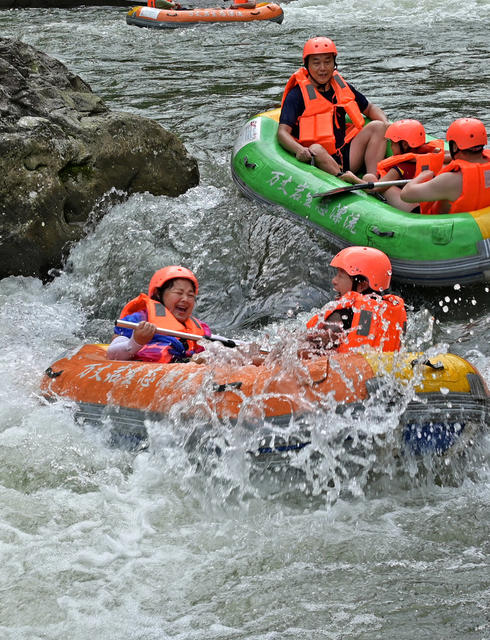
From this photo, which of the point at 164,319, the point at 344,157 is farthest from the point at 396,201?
the point at 164,319

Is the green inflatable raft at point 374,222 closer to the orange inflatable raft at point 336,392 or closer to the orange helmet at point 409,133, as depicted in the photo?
the orange helmet at point 409,133

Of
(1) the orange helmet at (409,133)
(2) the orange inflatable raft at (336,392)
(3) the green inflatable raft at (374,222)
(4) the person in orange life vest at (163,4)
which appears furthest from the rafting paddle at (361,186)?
(4) the person in orange life vest at (163,4)

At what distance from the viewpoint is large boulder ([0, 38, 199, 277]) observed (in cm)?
676

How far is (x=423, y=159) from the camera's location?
277 inches

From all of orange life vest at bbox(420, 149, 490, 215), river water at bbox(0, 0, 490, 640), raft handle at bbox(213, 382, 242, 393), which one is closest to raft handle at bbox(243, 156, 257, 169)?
river water at bbox(0, 0, 490, 640)

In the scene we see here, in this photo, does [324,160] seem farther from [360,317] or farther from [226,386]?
[226,386]

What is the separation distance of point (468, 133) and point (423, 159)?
2.27ft

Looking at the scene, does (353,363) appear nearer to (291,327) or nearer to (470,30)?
(291,327)

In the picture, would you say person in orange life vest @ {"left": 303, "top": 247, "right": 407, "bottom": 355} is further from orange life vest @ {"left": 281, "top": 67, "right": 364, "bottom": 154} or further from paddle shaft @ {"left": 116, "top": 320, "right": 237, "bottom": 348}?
orange life vest @ {"left": 281, "top": 67, "right": 364, "bottom": 154}

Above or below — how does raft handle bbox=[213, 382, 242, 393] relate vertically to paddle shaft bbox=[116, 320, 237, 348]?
below

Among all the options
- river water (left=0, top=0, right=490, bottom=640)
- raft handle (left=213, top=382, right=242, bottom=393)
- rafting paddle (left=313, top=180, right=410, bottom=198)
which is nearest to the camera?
river water (left=0, top=0, right=490, bottom=640)

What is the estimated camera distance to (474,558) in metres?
3.82

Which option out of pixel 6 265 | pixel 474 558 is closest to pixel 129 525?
pixel 474 558

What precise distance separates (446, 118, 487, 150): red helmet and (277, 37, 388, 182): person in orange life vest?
139 centimetres
